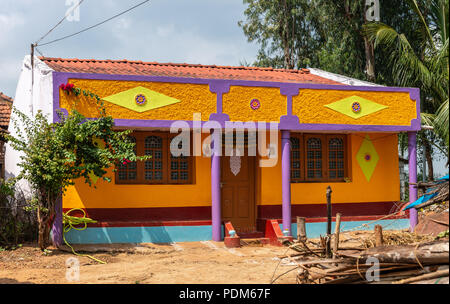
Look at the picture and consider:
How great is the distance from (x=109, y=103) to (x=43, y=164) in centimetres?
204

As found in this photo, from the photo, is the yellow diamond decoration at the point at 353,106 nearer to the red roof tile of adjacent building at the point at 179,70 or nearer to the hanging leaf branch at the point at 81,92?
the red roof tile of adjacent building at the point at 179,70

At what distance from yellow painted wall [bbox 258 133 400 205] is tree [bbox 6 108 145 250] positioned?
13.5ft

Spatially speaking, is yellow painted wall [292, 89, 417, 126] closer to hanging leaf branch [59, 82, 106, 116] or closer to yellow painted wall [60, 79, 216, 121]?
yellow painted wall [60, 79, 216, 121]

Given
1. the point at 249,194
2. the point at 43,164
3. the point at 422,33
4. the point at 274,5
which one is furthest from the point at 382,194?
the point at 274,5

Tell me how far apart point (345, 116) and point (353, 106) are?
33cm

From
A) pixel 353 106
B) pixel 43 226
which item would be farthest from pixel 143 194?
pixel 353 106

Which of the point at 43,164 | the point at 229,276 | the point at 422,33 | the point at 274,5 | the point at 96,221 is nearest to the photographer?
the point at 229,276

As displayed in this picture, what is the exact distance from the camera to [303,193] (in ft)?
43.7

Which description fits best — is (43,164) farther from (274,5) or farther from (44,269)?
(274,5)

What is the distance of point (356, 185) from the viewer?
1375cm

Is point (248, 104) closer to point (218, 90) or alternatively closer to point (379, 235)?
point (218, 90)

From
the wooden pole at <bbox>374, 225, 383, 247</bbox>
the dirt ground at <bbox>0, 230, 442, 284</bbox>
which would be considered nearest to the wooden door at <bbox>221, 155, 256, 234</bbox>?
the dirt ground at <bbox>0, 230, 442, 284</bbox>

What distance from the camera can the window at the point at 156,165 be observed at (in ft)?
40.4

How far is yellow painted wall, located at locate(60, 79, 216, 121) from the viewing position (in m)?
10.9
